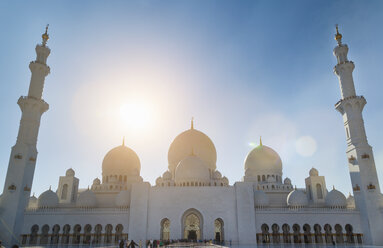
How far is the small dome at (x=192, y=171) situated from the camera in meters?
27.0

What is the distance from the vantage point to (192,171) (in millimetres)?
27203

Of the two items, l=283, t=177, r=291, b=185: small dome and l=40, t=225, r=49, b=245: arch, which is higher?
l=283, t=177, r=291, b=185: small dome

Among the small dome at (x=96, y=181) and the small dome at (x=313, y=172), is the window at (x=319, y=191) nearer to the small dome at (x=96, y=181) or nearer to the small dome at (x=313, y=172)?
the small dome at (x=313, y=172)

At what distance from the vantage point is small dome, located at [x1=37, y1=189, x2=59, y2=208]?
26.0 meters

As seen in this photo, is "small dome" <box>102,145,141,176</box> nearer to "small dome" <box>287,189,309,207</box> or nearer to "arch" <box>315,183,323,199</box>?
"small dome" <box>287,189,309,207</box>

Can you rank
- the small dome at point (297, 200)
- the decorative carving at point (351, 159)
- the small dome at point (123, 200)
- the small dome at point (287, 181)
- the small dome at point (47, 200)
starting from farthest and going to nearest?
the small dome at point (287, 181), the small dome at point (123, 200), the small dome at point (47, 200), the small dome at point (297, 200), the decorative carving at point (351, 159)

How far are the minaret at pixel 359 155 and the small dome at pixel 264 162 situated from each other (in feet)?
26.2

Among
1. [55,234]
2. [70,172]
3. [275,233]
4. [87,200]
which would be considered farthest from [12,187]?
[275,233]

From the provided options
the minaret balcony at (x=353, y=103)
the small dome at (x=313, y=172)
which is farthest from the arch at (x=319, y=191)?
the minaret balcony at (x=353, y=103)

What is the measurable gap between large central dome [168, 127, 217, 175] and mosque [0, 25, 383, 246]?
379cm

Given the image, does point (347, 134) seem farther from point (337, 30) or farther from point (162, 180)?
point (162, 180)

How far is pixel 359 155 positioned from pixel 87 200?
79.8 feet

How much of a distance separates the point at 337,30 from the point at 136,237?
1057 inches

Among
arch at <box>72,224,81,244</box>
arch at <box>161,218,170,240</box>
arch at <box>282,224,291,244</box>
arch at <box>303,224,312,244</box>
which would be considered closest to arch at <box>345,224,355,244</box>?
arch at <box>303,224,312,244</box>
